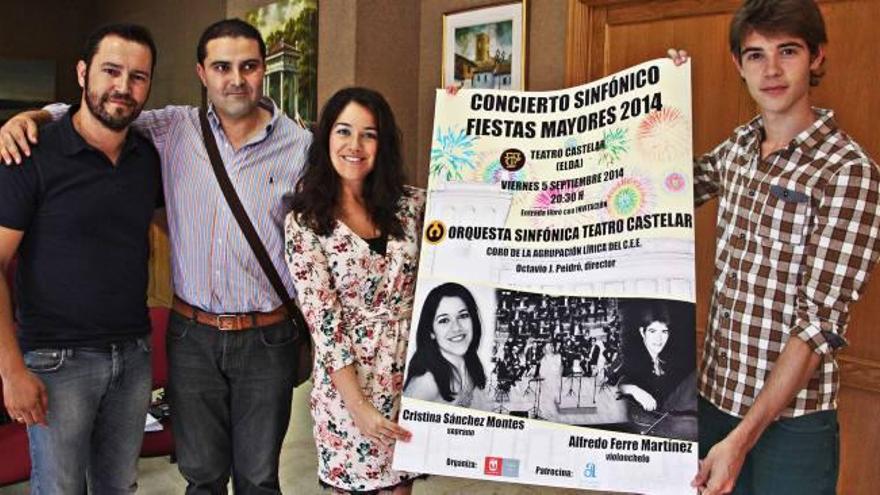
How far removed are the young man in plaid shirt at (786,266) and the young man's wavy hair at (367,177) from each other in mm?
821

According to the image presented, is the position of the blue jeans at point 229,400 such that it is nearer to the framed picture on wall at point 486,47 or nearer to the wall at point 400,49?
the wall at point 400,49

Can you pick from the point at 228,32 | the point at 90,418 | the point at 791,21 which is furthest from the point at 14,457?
the point at 791,21

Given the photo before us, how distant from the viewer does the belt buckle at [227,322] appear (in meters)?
Result: 2.04

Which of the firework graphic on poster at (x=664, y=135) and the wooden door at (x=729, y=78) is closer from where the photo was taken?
the firework graphic on poster at (x=664, y=135)

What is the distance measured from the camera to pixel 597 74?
3.45 metres

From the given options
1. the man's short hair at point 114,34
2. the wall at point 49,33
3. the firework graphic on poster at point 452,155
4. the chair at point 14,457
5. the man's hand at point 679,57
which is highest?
the wall at point 49,33

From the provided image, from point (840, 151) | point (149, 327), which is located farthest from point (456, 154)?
point (149, 327)

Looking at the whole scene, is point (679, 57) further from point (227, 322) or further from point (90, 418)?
point (90, 418)

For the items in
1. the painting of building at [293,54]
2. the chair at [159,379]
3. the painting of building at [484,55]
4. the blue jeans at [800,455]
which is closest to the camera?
the blue jeans at [800,455]

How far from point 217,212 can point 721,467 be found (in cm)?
141

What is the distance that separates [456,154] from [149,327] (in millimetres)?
982

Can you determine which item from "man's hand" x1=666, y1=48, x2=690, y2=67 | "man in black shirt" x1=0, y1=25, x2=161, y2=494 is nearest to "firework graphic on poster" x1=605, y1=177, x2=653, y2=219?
"man's hand" x1=666, y1=48, x2=690, y2=67

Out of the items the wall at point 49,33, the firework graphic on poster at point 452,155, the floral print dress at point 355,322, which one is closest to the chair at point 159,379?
the floral print dress at point 355,322

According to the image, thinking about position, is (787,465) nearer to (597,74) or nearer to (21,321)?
(21,321)
